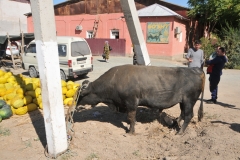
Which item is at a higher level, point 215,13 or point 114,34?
point 215,13

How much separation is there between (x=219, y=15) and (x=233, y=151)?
59.7ft

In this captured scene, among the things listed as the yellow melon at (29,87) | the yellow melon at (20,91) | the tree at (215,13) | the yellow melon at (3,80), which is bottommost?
the yellow melon at (20,91)

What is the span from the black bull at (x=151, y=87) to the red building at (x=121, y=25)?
15.5 m

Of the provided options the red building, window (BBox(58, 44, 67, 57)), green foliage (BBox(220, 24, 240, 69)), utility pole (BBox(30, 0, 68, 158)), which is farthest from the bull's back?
the red building

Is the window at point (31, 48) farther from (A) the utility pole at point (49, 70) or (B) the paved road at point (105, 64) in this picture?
(A) the utility pole at point (49, 70)

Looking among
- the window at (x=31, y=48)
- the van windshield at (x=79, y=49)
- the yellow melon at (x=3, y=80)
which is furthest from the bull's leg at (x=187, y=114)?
the window at (x=31, y=48)

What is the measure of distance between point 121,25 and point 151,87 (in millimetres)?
18751

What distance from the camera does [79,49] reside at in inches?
434

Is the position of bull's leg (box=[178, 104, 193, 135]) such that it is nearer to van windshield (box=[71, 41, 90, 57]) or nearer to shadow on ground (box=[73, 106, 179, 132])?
shadow on ground (box=[73, 106, 179, 132])

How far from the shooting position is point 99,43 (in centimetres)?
2327

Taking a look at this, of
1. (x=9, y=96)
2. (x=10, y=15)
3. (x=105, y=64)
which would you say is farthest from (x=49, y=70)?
(x=10, y=15)

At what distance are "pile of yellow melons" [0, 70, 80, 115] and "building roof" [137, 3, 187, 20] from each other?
14.9 metres

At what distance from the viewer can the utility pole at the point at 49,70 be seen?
3.67 m

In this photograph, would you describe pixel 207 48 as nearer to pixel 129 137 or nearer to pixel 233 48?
pixel 233 48
